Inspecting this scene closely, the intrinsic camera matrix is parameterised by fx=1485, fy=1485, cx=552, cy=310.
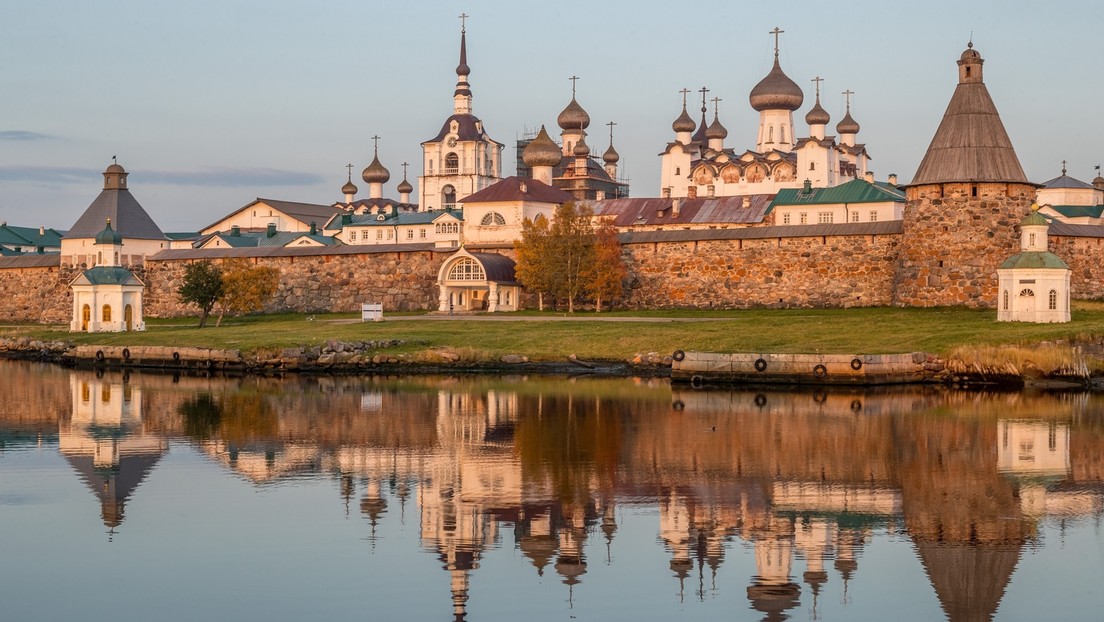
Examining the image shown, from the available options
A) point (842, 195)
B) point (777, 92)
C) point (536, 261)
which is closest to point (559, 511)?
point (536, 261)

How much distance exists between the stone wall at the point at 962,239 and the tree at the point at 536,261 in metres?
10.1

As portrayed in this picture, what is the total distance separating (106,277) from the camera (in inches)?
1564

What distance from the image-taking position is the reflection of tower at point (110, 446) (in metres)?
14.9

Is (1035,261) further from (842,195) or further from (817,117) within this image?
(817,117)

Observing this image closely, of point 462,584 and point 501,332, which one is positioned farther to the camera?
point 501,332

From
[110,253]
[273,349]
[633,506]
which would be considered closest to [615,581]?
[633,506]

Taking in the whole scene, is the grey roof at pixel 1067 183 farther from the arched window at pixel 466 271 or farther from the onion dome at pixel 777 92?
the arched window at pixel 466 271

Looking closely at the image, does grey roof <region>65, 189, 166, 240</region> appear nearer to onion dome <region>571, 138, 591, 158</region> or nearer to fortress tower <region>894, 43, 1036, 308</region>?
fortress tower <region>894, 43, 1036, 308</region>

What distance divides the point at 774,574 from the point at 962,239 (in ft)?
84.1

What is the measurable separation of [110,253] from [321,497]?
29.1 meters

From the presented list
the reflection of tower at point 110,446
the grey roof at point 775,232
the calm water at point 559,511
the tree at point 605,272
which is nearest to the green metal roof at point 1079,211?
the grey roof at point 775,232

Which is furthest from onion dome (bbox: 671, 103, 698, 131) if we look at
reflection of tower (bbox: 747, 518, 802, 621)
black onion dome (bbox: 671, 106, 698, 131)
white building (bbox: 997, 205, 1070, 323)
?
reflection of tower (bbox: 747, 518, 802, 621)

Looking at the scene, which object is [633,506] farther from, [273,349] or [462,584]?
[273,349]

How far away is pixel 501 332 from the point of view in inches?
1280
